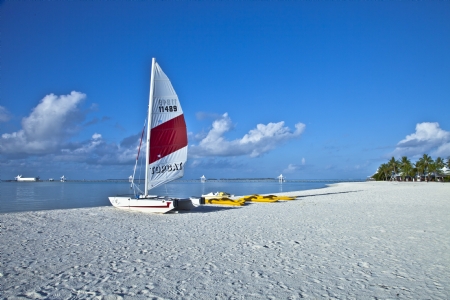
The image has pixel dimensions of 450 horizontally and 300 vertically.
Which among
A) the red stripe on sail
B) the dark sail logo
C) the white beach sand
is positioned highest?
the red stripe on sail

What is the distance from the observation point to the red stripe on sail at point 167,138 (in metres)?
14.1

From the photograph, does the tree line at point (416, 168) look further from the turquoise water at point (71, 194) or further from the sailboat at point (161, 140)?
the sailboat at point (161, 140)

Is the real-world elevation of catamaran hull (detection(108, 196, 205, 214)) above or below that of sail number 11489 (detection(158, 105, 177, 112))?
below

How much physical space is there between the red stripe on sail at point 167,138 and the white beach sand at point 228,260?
3872mm

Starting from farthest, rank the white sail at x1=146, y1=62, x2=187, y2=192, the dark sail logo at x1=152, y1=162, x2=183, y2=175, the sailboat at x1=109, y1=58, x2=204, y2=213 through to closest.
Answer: the dark sail logo at x1=152, y1=162, x2=183, y2=175 → the white sail at x1=146, y1=62, x2=187, y2=192 → the sailboat at x1=109, y1=58, x2=204, y2=213

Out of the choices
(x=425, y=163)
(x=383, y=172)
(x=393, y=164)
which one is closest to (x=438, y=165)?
(x=425, y=163)

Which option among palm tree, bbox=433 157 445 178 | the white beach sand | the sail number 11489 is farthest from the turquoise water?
palm tree, bbox=433 157 445 178

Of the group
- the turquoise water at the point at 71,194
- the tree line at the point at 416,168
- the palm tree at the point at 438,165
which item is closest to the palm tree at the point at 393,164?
the tree line at the point at 416,168

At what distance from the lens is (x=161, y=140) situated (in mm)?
14227

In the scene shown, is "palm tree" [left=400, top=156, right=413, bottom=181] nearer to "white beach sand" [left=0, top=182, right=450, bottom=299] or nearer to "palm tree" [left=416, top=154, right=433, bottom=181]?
"palm tree" [left=416, top=154, right=433, bottom=181]

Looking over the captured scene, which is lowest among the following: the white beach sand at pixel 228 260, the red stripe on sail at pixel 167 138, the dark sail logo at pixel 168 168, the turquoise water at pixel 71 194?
the white beach sand at pixel 228 260

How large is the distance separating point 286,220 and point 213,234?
3.81m

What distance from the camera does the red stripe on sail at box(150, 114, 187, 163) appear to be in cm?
1412

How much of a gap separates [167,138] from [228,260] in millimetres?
8689
